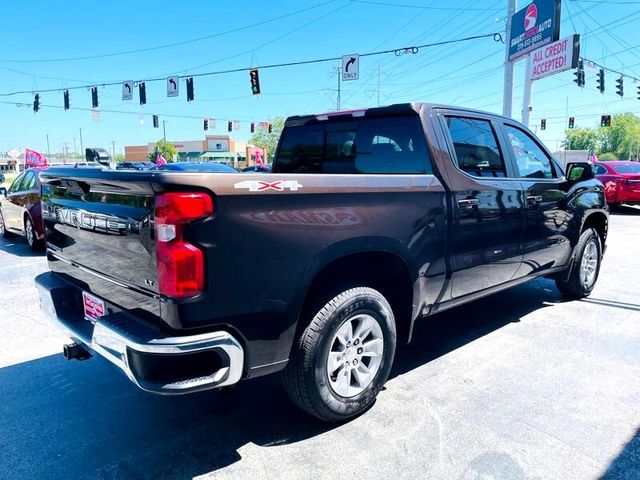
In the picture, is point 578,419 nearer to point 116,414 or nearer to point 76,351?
point 116,414

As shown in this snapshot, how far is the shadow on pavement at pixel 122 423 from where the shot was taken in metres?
2.53

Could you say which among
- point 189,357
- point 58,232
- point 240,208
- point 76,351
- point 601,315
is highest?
point 240,208

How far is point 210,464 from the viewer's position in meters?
2.54

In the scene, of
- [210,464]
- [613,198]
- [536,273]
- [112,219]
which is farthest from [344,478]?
[613,198]

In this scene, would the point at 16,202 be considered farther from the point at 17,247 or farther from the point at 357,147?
the point at 357,147

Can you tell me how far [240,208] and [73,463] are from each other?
166 centimetres

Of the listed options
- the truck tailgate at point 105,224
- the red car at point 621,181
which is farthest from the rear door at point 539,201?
the red car at point 621,181

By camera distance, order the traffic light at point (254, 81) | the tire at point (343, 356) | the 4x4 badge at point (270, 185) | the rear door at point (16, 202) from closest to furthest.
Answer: the 4x4 badge at point (270, 185) → the tire at point (343, 356) → the rear door at point (16, 202) → the traffic light at point (254, 81)

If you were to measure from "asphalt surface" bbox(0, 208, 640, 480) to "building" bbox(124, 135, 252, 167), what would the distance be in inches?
3451

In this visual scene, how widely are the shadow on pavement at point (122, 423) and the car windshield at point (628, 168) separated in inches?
561

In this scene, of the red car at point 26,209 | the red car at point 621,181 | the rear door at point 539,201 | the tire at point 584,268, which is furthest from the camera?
the red car at point 621,181

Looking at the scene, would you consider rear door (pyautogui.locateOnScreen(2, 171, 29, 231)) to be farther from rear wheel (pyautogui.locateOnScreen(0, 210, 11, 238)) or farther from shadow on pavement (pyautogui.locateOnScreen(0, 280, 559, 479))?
shadow on pavement (pyautogui.locateOnScreen(0, 280, 559, 479))

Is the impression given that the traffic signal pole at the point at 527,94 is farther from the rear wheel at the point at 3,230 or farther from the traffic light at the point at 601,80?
the rear wheel at the point at 3,230

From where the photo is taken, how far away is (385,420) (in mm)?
2957
